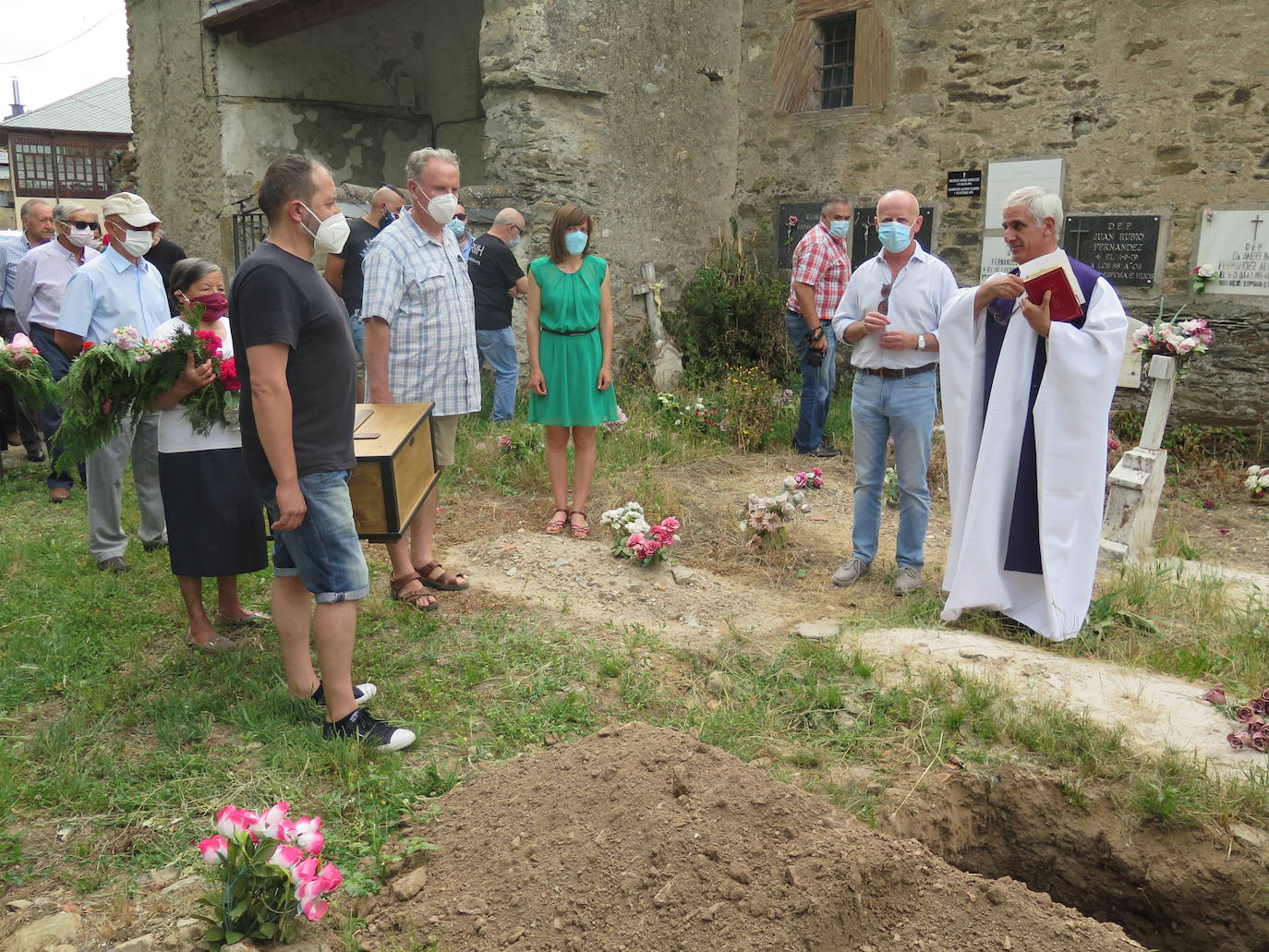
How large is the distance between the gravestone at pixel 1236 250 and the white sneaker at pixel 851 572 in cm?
454

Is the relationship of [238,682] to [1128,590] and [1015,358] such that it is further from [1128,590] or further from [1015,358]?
[1128,590]

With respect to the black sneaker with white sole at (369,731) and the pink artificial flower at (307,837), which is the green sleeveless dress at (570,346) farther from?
the pink artificial flower at (307,837)

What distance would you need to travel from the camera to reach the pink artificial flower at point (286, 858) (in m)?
2.38

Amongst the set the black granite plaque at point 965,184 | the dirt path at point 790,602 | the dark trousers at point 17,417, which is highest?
the black granite plaque at point 965,184

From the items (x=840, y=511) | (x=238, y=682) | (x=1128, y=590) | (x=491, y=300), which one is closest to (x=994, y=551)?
(x=1128, y=590)

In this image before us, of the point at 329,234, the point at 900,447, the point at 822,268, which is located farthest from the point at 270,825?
the point at 822,268

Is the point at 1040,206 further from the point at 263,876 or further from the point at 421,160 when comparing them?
the point at 263,876

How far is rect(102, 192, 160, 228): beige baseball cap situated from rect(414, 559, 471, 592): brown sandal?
7.35 ft

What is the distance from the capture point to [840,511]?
687 centimetres

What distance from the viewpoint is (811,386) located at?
314 inches

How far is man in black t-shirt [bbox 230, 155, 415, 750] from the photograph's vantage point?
305cm

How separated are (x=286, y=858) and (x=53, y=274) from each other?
632cm

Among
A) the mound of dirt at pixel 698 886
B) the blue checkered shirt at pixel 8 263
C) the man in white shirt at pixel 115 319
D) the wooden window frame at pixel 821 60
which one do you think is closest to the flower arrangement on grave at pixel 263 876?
the mound of dirt at pixel 698 886

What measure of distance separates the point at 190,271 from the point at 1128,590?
4502 mm
